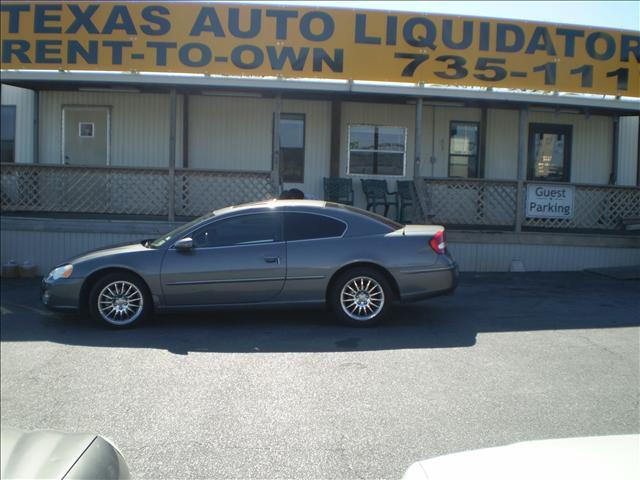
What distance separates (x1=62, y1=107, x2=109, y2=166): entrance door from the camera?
14.8m

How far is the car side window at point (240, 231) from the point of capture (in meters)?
7.84

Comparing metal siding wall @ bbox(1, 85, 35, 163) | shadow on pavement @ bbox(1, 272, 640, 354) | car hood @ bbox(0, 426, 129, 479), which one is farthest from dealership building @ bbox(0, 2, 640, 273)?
car hood @ bbox(0, 426, 129, 479)

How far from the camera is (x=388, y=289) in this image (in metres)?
7.74

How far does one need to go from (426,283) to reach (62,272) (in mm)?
4532

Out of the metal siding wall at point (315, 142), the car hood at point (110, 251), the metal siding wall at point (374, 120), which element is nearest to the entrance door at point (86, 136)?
the metal siding wall at point (315, 142)

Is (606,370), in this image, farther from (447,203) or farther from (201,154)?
(201,154)

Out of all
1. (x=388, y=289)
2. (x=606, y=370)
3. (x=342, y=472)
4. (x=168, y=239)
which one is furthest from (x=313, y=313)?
(x=342, y=472)

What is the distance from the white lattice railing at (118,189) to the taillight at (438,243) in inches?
216

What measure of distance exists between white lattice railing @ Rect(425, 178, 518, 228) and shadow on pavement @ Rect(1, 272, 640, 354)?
3.03 meters

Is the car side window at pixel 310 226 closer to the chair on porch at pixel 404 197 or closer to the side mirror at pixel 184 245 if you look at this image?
the side mirror at pixel 184 245

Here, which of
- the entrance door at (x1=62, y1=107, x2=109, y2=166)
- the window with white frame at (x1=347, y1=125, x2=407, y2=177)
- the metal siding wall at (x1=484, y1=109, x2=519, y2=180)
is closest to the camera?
the entrance door at (x1=62, y1=107, x2=109, y2=166)

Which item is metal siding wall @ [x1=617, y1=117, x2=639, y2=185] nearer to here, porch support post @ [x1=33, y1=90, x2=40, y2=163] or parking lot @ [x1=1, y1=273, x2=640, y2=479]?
parking lot @ [x1=1, y1=273, x2=640, y2=479]

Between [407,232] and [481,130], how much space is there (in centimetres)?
815

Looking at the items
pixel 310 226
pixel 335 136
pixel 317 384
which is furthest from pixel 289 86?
pixel 317 384
